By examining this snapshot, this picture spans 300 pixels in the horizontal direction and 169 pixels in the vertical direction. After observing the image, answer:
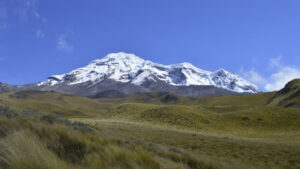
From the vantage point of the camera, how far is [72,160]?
4.16 metres

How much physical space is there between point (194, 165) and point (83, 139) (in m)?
2.96

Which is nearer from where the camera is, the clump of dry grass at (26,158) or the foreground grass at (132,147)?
the clump of dry grass at (26,158)

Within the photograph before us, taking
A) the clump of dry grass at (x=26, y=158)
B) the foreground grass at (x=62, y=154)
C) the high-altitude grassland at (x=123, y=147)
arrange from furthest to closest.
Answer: the high-altitude grassland at (x=123, y=147) < the foreground grass at (x=62, y=154) < the clump of dry grass at (x=26, y=158)

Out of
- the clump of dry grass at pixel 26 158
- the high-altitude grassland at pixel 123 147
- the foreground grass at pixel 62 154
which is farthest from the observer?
the high-altitude grassland at pixel 123 147

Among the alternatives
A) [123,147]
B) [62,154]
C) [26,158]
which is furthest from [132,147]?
[26,158]

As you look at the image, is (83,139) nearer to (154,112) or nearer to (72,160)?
(72,160)

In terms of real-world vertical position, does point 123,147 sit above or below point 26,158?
below

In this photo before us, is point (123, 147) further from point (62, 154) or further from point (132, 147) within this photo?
point (62, 154)

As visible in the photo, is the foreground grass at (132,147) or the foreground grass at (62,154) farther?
the foreground grass at (132,147)

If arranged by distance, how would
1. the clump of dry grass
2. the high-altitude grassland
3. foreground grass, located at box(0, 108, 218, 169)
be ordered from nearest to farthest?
the clump of dry grass
foreground grass, located at box(0, 108, 218, 169)
the high-altitude grassland

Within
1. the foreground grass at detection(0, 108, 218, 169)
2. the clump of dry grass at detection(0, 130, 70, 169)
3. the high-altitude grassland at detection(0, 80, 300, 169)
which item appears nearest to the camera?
the clump of dry grass at detection(0, 130, 70, 169)

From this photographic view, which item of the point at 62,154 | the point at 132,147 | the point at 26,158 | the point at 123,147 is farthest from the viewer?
the point at 132,147

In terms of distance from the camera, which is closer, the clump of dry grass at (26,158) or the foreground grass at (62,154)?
the clump of dry grass at (26,158)

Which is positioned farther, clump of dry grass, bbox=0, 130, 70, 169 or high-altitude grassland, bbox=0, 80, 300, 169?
high-altitude grassland, bbox=0, 80, 300, 169
